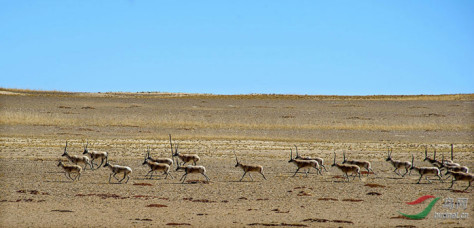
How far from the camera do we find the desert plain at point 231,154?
56.5 ft

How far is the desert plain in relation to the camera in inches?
679

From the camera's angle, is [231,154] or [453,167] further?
[231,154]

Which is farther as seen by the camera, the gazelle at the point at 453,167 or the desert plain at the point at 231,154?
the gazelle at the point at 453,167

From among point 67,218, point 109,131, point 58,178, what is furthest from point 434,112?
point 67,218

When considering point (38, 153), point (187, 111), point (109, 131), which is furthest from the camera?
point (187, 111)

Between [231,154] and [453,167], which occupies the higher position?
[231,154]

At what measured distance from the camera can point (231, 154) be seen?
3297cm

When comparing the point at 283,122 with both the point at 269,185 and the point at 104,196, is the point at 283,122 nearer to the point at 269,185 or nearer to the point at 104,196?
the point at 269,185

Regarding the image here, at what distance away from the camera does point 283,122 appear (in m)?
53.2

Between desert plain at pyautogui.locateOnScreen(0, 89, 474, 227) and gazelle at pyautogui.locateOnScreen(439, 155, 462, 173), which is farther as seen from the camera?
gazelle at pyautogui.locateOnScreen(439, 155, 462, 173)

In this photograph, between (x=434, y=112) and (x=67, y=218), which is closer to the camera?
(x=67, y=218)

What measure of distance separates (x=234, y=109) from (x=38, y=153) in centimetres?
3023

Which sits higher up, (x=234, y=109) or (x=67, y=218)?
(x=234, y=109)

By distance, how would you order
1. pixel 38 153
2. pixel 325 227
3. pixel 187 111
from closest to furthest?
pixel 325 227 → pixel 38 153 → pixel 187 111
